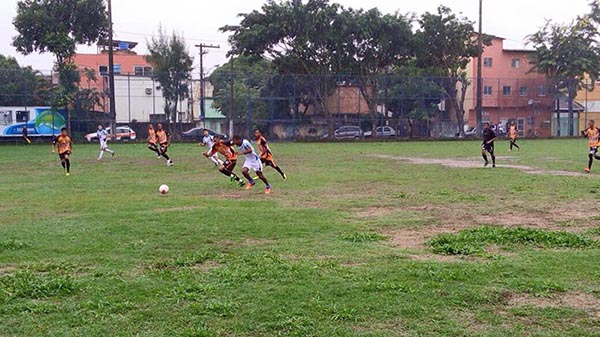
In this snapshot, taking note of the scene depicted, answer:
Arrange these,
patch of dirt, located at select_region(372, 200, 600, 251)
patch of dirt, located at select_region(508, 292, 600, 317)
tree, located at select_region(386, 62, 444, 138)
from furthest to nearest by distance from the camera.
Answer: tree, located at select_region(386, 62, 444, 138)
patch of dirt, located at select_region(372, 200, 600, 251)
patch of dirt, located at select_region(508, 292, 600, 317)

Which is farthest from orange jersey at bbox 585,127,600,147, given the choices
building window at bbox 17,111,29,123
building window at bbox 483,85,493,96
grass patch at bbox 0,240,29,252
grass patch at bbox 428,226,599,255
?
building window at bbox 17,111,29,123

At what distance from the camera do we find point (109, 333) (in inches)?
207

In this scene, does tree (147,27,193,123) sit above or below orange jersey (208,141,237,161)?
above

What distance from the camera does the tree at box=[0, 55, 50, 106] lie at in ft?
149

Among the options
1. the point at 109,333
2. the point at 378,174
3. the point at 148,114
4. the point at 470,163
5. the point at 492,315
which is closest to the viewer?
the point at 109,333

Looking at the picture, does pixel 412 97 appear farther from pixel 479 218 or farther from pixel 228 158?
pixel 479 218

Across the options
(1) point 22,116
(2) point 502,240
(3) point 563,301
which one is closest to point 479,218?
(2) point 502,240

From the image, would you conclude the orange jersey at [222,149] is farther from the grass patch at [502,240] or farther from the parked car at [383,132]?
the parked car at [383,132]

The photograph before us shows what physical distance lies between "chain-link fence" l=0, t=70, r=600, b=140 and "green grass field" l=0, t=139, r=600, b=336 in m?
33.4

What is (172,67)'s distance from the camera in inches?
2138

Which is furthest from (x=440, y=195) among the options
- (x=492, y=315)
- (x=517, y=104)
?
(x=517, y=104)

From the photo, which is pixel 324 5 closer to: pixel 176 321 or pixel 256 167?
pixel 256 167

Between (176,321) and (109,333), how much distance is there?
0.58m

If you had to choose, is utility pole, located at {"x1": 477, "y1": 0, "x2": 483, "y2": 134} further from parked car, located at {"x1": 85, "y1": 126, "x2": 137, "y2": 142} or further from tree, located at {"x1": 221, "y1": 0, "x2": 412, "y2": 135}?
parked car, located at {"x1": 85, "y1": 126, "x2": 137, "y2": 142}
